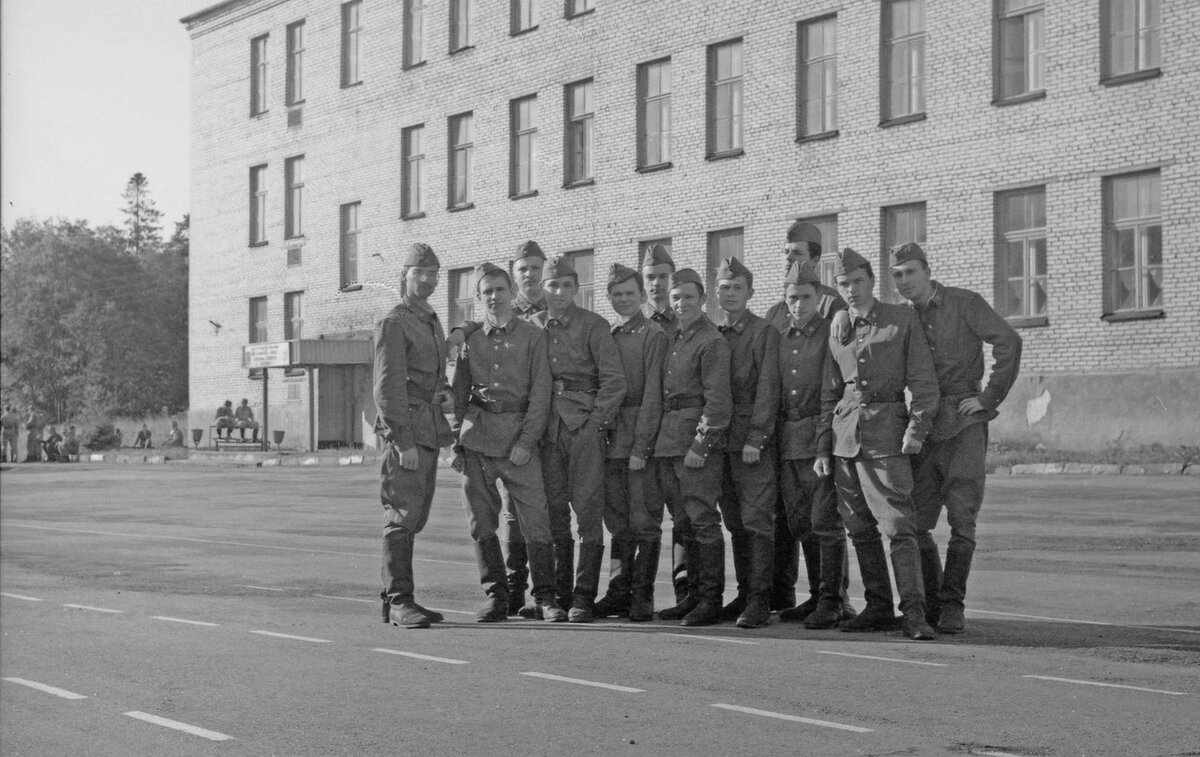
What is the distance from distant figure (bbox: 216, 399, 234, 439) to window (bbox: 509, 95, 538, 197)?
12674mm

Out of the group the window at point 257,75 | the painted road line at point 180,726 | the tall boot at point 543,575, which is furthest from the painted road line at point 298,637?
the window at point 257,75

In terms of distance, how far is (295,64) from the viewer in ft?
151

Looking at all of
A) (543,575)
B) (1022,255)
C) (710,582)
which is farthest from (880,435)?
(1022,255)

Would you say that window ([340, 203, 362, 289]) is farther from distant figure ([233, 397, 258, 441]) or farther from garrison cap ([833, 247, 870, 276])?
garrison cap ([833, 247, 870, 276])

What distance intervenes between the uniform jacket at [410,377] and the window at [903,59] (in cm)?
2059

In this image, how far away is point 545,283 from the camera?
10.2 m

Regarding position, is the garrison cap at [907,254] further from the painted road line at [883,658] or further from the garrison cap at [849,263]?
the painted road line at [883,658]

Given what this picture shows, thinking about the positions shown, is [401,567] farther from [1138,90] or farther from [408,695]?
[1138,90]

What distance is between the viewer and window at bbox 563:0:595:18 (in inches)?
1435

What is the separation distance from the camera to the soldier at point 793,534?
32.8 ft

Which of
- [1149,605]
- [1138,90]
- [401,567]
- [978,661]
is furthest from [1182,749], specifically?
[1138,90]

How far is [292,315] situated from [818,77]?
20.5 metres

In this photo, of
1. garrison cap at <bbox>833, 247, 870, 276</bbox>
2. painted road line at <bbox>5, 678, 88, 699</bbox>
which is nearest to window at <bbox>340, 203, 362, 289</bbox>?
garrison cap at <bbox>833, 247, 870, 276</bbox>

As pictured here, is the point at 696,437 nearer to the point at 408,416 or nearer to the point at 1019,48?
the point at 408,416
